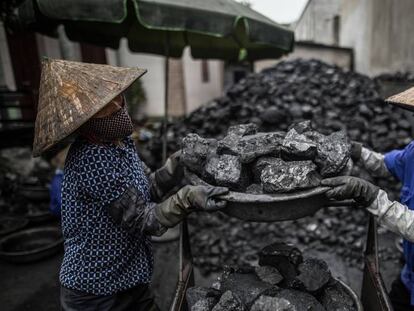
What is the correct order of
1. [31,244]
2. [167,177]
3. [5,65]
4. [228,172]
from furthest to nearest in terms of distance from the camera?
[5,65], [31,244], [167,177], [228,172]

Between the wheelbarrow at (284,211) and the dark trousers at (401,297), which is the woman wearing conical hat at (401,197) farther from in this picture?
the wheelbarrow at (284,211)

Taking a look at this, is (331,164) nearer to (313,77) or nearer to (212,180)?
(212,180)

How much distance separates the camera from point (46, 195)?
200 inches

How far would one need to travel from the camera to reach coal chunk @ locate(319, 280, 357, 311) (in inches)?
73.1

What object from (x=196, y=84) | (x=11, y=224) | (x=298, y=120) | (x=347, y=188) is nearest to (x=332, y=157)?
(x=347, y=188)

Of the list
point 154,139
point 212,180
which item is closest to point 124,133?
point 212,180

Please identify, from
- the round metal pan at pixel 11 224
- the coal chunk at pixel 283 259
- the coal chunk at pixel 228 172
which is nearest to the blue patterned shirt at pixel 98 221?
the coal chunk at pixel 228 172

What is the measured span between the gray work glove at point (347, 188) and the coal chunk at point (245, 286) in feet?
2.09

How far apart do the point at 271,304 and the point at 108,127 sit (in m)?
1.20

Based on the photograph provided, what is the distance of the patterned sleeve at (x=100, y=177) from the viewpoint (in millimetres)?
1687

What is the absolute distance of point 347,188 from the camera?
164cm

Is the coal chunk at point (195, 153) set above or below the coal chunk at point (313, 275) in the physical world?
above

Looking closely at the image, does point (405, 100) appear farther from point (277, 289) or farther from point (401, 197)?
point (277, 289)

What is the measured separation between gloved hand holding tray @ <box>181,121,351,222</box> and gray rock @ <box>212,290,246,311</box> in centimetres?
43
